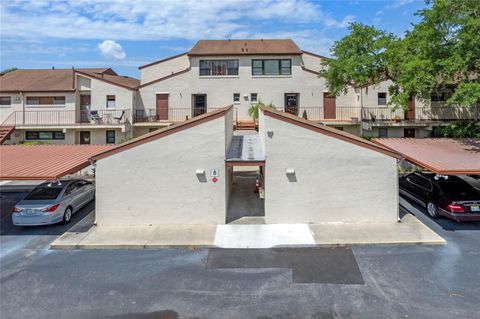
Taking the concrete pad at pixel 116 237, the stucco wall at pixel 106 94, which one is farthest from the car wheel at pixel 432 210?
the stucco wall at pixel 106 94

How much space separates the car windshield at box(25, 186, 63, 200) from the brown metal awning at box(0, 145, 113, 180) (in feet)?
3.82

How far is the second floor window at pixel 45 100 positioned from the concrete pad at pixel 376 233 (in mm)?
23836

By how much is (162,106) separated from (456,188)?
21.9 metres

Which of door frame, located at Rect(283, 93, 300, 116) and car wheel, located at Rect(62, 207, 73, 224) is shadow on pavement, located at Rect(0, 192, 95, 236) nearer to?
car wheel, located at Rect(62, 207, 73, 224)

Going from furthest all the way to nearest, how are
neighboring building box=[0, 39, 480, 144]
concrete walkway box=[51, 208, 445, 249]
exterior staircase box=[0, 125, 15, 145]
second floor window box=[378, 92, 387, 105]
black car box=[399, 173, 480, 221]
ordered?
second floor window box=[378, 92, 387, 105]
neighboring building box=[0, 39, 480, 144]
exterior staircase box=[0, 125, 15, 145]
black car box=[399, 173, 480, 221]
concrete walkway box=[51, 208, 445, 249]

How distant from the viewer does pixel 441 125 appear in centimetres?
2419

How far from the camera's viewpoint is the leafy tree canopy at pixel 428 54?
15.0 meters

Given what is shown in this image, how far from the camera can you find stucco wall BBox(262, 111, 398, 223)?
1242 centimetres

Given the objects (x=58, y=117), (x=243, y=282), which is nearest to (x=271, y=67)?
(x=58, y=117)

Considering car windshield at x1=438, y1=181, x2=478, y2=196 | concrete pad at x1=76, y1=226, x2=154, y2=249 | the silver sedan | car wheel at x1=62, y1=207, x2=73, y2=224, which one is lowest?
concrete pad at x1=76, y1=226, x2=154, y2=249

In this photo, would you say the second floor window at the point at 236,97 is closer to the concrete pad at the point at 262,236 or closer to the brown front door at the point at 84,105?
the brown front door at the point at 84,105

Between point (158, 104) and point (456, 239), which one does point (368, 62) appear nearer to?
point (456, 239)

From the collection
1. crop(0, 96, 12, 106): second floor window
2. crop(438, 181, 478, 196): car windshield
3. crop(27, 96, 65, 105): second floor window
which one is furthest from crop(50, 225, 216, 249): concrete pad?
crop(0, 96, 12, 106): second floor window

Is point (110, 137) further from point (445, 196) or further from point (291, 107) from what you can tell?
point (445, 196)
